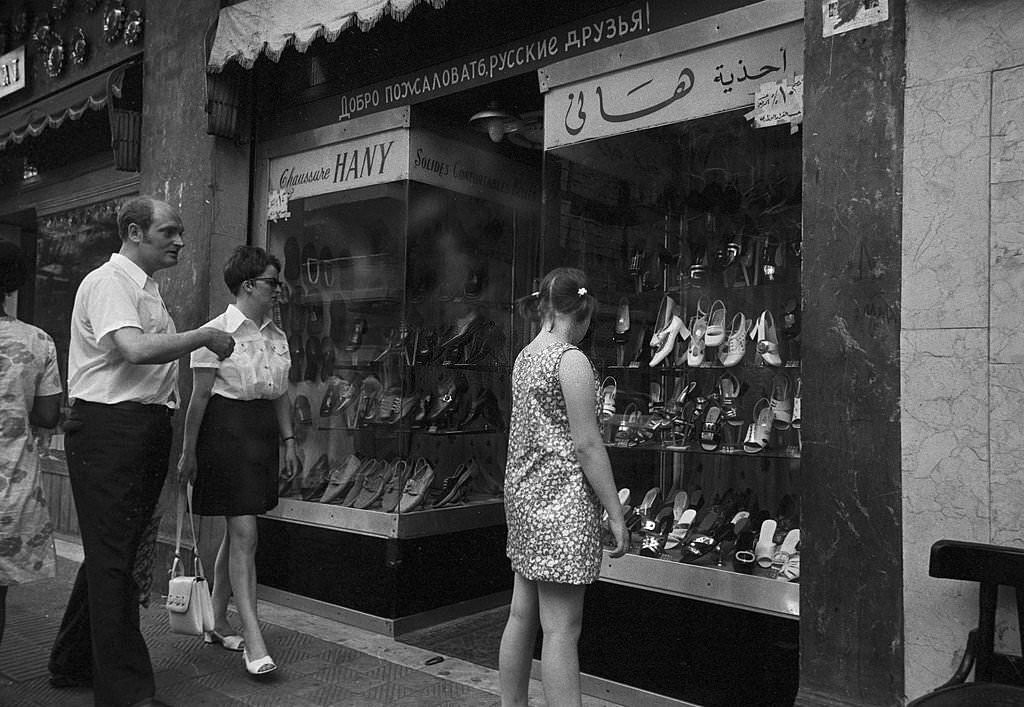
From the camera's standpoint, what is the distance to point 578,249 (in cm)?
459

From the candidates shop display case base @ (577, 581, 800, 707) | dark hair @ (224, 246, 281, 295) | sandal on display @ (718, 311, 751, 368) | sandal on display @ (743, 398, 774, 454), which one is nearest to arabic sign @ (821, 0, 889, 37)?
sandal on display @ (718, 311, 751, 368)

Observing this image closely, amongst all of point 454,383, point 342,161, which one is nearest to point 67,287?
point 342,161

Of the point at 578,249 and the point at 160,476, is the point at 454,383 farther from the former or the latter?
the point at 160,476

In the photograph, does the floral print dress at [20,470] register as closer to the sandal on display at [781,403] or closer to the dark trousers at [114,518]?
the dark trousers at [114,518]

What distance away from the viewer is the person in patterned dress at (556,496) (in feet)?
9.63

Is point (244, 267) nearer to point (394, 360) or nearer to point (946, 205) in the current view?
point (394, 360)

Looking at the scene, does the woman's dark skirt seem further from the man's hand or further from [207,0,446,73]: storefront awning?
[207,0,446,73]: storefront awning

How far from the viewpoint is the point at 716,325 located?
4.19 metres

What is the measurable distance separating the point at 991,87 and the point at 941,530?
1457 mm

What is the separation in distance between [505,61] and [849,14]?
6.79ft

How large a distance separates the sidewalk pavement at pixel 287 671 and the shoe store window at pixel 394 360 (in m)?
0.37

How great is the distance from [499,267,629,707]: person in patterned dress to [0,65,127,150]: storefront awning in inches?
190

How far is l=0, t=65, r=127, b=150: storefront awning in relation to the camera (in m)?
6.48

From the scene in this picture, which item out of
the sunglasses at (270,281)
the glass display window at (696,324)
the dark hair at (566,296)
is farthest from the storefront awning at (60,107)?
the dark hair at (566,296)
